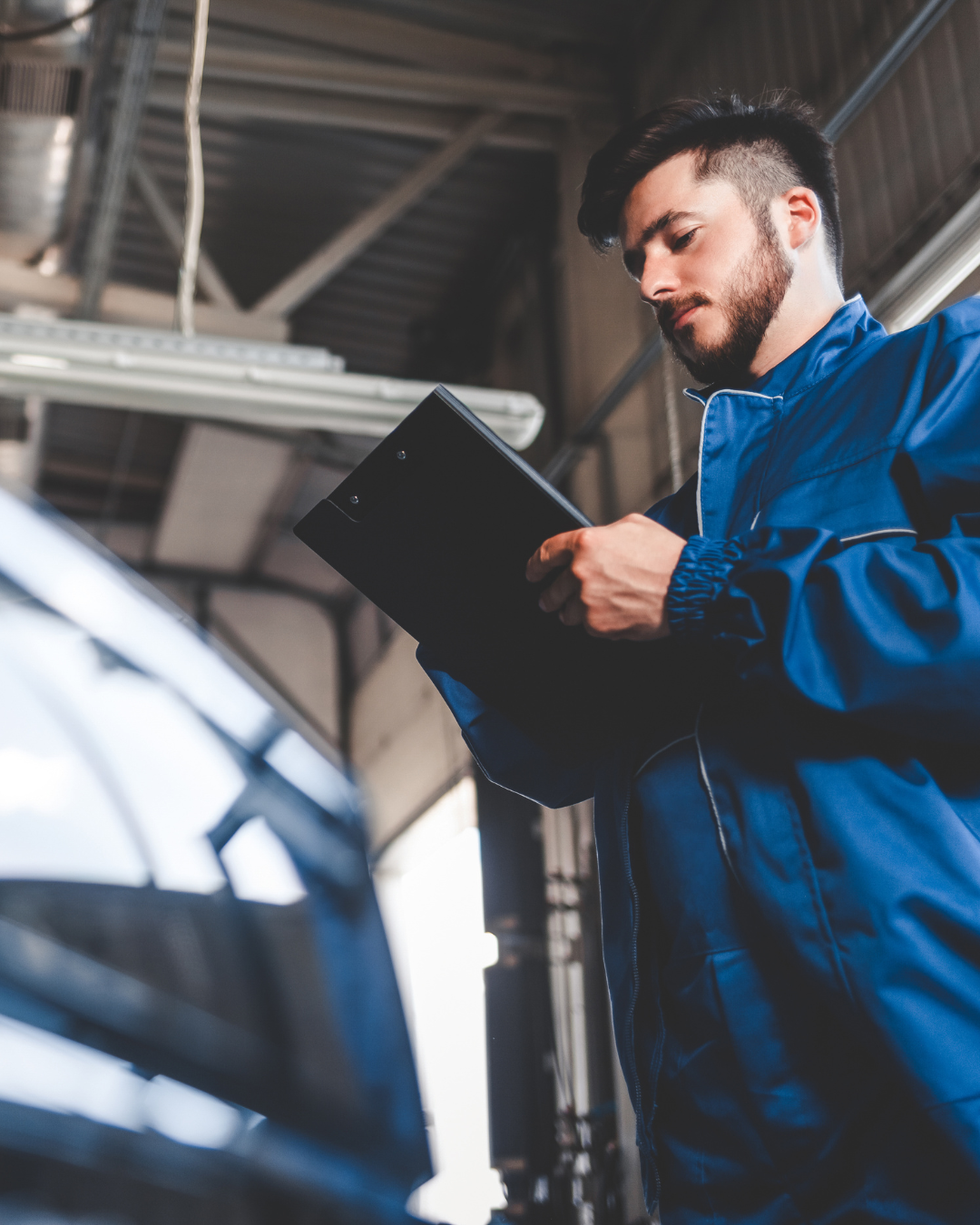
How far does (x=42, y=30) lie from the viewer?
3445 mm

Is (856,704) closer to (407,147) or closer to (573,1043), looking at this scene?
(573,1043)

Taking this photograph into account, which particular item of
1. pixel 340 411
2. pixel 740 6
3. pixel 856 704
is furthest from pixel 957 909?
pixel 740 6

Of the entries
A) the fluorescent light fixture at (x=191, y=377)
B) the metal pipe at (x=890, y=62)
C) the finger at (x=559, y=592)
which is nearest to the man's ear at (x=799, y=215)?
the finger at (x=559, y=592)

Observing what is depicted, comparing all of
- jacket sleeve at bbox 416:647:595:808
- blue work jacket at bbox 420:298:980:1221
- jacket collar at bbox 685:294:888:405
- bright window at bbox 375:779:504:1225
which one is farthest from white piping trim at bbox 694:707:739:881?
bright window at bbox 375:779:504:1225

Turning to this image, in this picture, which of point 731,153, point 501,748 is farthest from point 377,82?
point 501,748

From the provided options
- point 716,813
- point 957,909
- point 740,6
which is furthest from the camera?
point 740,6

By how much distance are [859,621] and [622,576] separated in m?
0.17

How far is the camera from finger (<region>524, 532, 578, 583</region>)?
83 cm

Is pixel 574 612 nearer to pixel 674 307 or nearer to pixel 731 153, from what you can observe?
pixel 674 307

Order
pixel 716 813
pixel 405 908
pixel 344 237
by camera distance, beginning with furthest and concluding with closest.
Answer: pixel 405 908 < pixel 344 237 < pixel 716 813

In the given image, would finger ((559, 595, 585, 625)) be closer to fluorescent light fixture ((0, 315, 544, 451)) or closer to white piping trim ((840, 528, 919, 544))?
white piping trim ((840, 528, 919, 544))

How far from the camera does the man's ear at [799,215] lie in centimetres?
112

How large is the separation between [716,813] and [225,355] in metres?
2.63

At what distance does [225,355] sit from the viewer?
3.11 m
